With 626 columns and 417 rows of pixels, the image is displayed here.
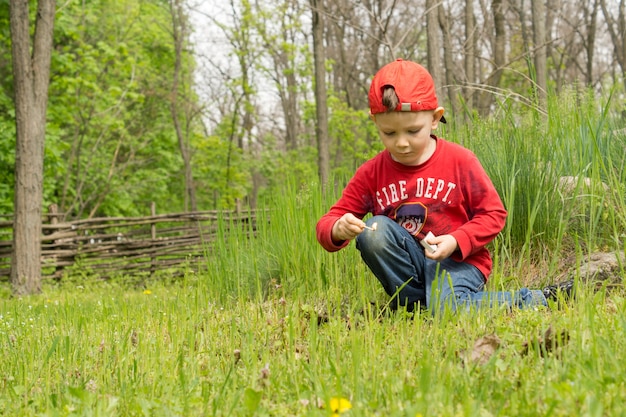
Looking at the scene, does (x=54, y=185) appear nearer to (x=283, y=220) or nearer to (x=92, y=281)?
(x=92, y=281)

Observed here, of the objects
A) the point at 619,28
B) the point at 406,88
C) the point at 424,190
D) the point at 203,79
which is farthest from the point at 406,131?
the point at 203,79

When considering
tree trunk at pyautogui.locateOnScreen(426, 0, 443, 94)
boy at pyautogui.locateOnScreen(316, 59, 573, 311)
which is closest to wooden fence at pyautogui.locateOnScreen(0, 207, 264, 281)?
tree trunk at pyautogui.locateOnScreen(426, 0, 443, 94)

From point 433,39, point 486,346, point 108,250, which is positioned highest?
point 433,39

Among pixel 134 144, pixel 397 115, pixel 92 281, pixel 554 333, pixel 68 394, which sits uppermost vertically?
pixel 134 144

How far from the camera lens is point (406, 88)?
2713 millimetres

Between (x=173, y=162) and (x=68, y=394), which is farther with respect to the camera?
(x=173, y=162)

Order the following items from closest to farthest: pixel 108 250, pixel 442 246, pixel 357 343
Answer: pixel 357 343 < pixel 442 246 < pixel 108 250

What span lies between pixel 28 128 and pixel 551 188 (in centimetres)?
684

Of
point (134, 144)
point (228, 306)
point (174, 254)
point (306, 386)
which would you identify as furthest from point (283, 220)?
point (134, 144)

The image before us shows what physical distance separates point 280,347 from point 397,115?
3.46 ft

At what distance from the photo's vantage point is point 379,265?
2947 millimetres

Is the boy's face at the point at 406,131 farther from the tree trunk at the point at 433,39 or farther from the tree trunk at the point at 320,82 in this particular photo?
the tree trunk at the point at 320,82

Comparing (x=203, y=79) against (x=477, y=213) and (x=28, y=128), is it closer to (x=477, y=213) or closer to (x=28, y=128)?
(x=28, y=128)

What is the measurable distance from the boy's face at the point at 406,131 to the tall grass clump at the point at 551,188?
30.9 inches
